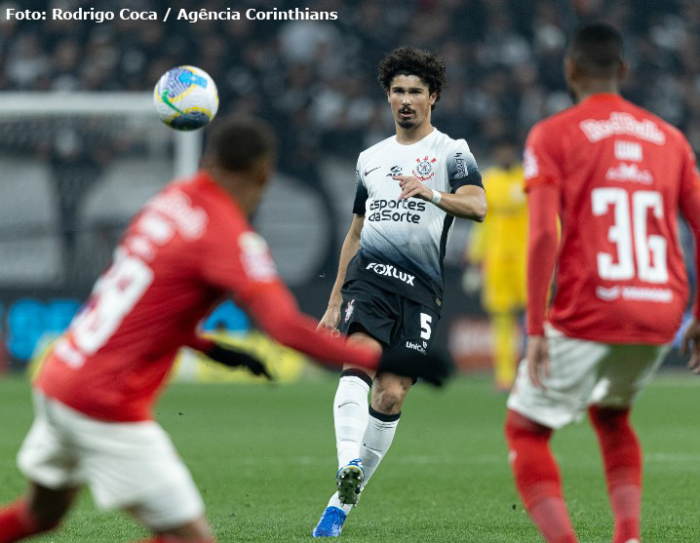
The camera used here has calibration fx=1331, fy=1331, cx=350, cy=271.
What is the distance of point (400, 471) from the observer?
8.57 metres

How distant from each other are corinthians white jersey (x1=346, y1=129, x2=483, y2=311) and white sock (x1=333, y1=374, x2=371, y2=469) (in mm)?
538

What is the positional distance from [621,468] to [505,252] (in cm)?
947

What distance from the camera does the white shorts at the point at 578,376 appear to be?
448cm

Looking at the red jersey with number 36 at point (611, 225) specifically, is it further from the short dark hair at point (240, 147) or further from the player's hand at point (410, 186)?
the player's hand at point (410, 186)

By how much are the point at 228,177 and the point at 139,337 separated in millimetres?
551

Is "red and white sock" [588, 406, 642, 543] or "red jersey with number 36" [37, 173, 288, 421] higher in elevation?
"red jersey with number 36" [37, 173, 288, 421]

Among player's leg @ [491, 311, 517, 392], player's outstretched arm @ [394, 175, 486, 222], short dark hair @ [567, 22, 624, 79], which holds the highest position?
short dark hair @ [567, 22, 624, 79]

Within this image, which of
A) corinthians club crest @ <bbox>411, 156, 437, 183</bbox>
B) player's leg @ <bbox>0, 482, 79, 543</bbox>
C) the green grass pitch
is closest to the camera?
player's leg @ <bbox>0, 482, 79, 543</bbox>

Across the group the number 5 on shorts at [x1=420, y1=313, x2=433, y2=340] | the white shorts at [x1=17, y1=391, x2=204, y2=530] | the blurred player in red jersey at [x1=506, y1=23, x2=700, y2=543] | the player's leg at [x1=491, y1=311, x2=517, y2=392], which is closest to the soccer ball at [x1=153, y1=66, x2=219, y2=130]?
the number 5 on shorts at [x1=420, y1=313, x2=433, y2=340]

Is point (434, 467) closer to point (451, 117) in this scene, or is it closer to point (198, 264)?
point (198, 264)

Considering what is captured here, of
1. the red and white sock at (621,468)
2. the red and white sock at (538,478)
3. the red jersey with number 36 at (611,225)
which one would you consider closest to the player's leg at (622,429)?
the red and white sock at (621,468)

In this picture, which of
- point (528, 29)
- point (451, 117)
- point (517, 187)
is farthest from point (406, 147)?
point (528, 29)

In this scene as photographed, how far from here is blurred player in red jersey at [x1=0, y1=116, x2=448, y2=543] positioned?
3705 millimetres

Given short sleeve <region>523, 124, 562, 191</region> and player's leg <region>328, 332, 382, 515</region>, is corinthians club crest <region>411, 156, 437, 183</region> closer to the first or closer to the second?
player's leg <region>328, 332, 382, 515</region>
